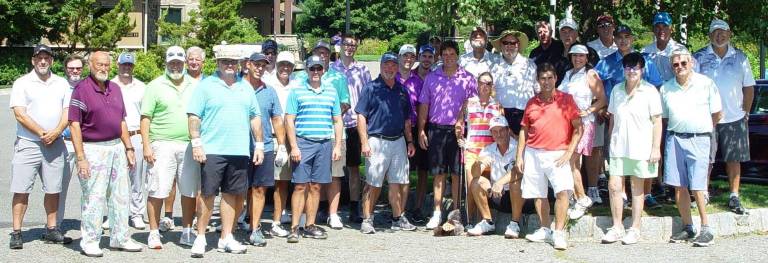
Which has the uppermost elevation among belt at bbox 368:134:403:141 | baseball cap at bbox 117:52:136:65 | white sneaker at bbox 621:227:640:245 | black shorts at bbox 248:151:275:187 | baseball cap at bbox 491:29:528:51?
baseball cap at bbox 491:29:528:51

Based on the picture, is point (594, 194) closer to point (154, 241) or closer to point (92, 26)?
point (154, 241)

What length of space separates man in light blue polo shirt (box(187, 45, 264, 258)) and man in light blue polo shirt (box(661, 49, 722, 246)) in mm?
4102

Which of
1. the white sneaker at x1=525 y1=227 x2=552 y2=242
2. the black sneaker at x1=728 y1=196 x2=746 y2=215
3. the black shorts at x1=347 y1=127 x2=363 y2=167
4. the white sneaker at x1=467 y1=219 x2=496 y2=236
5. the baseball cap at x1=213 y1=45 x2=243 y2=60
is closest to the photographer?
the baseball cap at x1=213 y1=45 x2=243 y2=60

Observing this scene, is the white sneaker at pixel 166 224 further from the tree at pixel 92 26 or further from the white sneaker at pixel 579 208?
the tree at pixel 92 26

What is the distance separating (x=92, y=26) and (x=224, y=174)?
29565 millimetres

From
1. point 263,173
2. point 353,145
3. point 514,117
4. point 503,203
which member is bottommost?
point 503,203

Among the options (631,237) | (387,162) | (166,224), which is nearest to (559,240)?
(631,237)

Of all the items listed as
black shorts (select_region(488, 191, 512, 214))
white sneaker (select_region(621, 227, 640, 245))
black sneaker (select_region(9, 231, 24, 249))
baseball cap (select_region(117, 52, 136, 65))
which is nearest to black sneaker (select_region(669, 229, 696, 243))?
white sneaker (select_region(621, 227, 640, 245))

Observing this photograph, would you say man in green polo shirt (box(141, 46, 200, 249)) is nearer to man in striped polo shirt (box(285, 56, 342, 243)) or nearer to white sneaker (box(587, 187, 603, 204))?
man in striped polo shirt (box(285, 56, 342, 243))

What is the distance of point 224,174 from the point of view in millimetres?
8781

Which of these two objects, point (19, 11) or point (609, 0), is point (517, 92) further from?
point (19, 11)

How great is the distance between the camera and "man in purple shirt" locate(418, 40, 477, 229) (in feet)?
33.4

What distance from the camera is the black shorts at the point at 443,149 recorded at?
10.2m

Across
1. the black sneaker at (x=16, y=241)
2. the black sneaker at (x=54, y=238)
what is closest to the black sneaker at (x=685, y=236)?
the black sneaker at (x=54, y=238)
